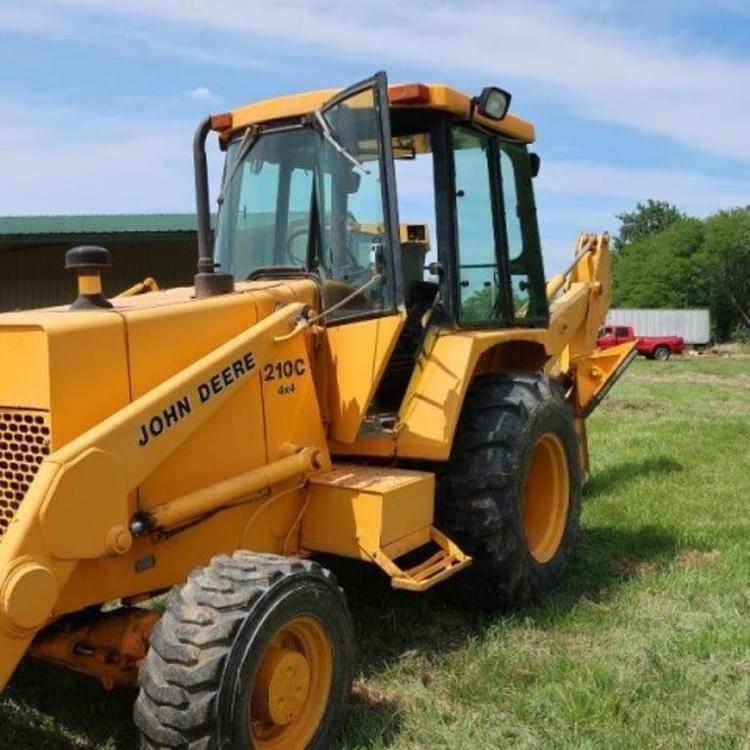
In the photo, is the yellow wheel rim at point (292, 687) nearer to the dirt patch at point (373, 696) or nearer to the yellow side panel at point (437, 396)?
the dirt patch at point (373, 696)

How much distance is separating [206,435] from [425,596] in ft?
6.32

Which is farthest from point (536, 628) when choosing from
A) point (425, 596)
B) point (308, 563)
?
point (308, 563)

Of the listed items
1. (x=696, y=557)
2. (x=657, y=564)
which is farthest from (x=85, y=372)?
(x=696, y=557)

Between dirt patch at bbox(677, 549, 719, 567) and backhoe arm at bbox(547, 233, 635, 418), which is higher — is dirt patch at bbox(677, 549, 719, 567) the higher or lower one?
the lower one

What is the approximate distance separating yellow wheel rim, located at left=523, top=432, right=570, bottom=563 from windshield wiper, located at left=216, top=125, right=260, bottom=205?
88.6 inches

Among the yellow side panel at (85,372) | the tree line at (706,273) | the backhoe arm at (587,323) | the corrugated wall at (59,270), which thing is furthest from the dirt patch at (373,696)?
the tree line at (706,273)

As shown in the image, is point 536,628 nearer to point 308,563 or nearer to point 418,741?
point 418,741

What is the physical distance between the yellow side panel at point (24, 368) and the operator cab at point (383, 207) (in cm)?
148

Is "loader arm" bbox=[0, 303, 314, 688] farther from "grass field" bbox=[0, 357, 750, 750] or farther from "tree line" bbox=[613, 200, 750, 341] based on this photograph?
"tree line" bbox=[613, 200, 750, 341]

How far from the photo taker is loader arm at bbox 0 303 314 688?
10.2ft

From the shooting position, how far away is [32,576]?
10.2 feet

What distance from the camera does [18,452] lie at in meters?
3.52

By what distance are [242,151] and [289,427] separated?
1.61m

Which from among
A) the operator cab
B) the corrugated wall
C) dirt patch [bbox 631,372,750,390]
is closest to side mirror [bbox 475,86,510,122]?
the operator cab
